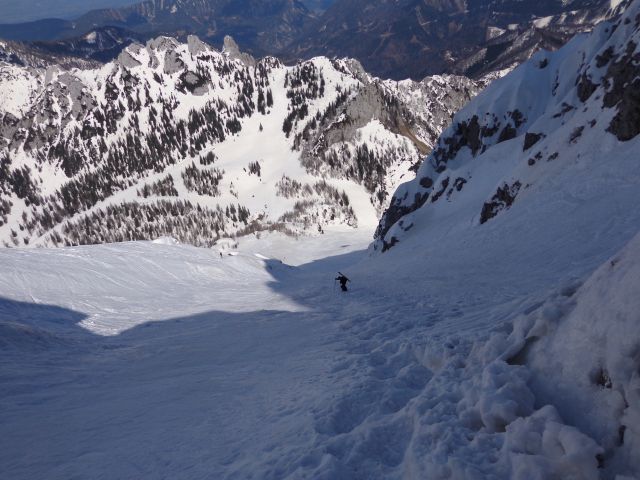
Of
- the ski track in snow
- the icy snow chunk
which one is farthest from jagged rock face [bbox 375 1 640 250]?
the icy snow chunk

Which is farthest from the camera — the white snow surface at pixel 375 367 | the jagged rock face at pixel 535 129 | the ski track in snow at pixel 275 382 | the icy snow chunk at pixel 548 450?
the jagged rock face at pixel 535 129

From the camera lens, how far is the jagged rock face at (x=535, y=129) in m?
23.3

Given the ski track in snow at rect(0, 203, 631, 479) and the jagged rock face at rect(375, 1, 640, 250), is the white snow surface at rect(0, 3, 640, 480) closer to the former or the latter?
the ski track in snow at rect(0, 203, 631, 479)

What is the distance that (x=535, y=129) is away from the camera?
35062 millimetres

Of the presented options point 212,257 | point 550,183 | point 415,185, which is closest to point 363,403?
point 550,183

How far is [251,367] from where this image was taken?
10.9 m

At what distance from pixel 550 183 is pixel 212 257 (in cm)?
2854

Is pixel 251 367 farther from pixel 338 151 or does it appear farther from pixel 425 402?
pixel 338 151

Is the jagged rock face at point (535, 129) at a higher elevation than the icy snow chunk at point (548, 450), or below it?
higher

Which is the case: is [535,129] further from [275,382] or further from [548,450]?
[548,450]

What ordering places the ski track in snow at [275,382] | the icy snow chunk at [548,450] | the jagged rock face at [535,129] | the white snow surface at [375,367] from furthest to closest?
the jagged rock face at [535,129] < the ski track in snow at [275,382] < the white snow surface at [375,367] < the icy snow chunk at [548,450]

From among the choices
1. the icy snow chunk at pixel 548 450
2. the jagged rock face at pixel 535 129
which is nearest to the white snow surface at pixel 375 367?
the icy snow chunk at pixel 548 450

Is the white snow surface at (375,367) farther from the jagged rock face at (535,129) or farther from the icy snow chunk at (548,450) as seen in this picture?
the jagged rock face at (535,129)

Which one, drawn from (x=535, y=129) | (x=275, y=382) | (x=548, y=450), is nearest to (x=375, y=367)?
(x=275, y=382)
